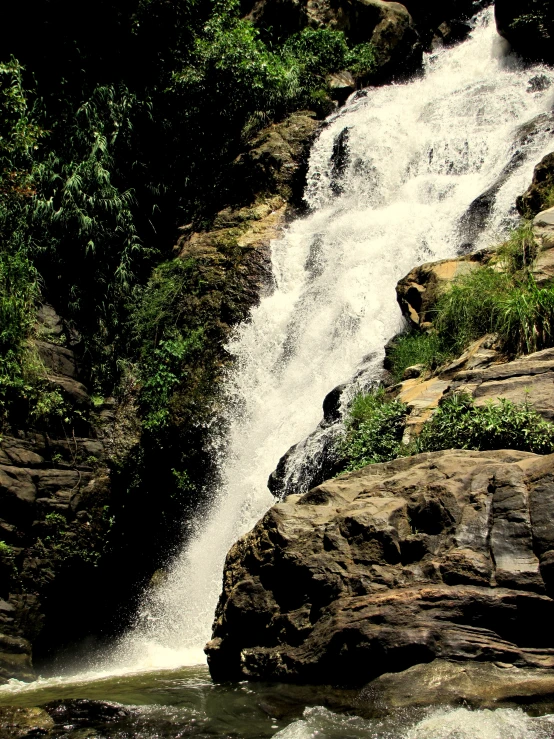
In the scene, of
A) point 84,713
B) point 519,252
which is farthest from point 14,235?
point 84,713

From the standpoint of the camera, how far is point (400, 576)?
17.3ft

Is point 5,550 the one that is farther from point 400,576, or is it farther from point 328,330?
point 400,576

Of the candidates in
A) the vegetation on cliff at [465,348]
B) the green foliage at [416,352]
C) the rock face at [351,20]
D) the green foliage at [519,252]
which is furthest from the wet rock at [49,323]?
the rock face at [351,20]

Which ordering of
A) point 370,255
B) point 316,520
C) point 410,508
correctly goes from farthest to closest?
point 370,255
point 316,520
point 410,508

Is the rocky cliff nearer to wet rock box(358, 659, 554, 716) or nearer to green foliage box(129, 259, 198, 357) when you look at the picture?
wet rock box(358, 659, 554, 716)

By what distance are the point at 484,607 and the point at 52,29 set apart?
19622 mm

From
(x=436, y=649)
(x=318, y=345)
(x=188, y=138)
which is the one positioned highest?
(x=188, y=138)

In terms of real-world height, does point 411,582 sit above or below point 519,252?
below

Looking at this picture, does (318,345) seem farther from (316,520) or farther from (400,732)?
(400,732)

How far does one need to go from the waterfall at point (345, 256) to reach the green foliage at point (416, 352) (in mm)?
671

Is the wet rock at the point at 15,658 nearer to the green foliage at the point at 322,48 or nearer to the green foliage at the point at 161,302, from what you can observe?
the green foliage at the point at 161,302

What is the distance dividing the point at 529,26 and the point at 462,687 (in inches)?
765

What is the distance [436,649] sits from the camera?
4.77 meters

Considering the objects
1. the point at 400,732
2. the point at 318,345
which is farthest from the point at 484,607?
the point at 318,345
